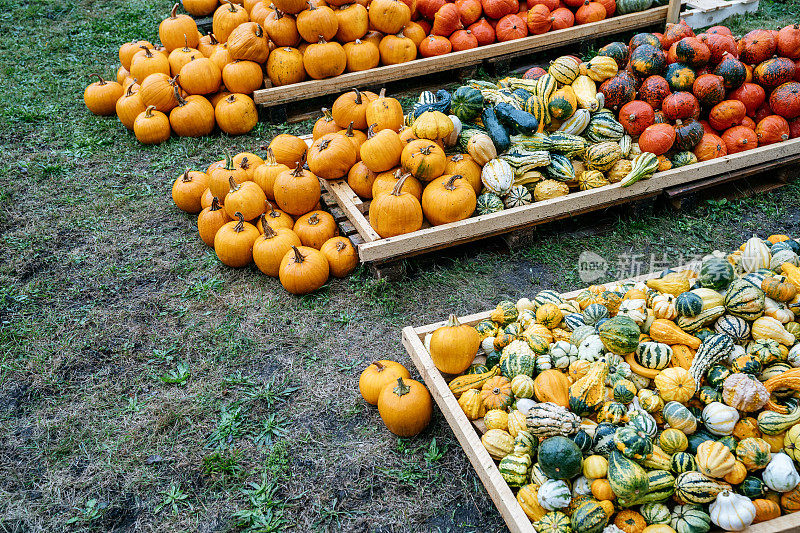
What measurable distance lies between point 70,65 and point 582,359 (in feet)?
27.7

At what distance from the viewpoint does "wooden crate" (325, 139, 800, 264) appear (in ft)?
14.2

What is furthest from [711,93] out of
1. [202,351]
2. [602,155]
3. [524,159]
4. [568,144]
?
[202,351]

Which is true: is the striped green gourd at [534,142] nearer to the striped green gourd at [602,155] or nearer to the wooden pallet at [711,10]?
the striped green gourd at [602,155]

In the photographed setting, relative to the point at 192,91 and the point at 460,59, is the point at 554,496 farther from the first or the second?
the point at 192,91

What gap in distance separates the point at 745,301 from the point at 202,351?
3383mm

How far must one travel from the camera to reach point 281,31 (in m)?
6.15

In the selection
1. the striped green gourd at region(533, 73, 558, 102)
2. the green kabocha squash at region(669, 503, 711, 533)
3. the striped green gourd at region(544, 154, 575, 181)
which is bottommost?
the green kabocha squash at region(669, 503, 711, 533)

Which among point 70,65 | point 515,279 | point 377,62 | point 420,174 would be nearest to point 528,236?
point 515,279

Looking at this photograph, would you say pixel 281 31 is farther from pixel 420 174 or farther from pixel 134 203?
pixel 420 174

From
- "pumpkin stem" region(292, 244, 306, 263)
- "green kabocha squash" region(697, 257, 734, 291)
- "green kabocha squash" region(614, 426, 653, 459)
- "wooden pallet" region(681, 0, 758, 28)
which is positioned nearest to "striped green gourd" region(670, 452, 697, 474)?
"green kabocha squash" region(614, 426, 653, 459)

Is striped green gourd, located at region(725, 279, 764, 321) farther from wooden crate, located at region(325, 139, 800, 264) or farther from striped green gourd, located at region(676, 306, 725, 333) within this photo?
wooden crate, located at region(325, 139, 800, 264)

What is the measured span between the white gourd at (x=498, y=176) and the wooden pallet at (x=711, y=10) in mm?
5359

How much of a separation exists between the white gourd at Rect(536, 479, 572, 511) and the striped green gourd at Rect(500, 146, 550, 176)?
270 cm

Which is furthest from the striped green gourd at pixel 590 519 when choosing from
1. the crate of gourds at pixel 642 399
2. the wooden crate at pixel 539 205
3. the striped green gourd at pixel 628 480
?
the wooden crate at pixel 539 205
